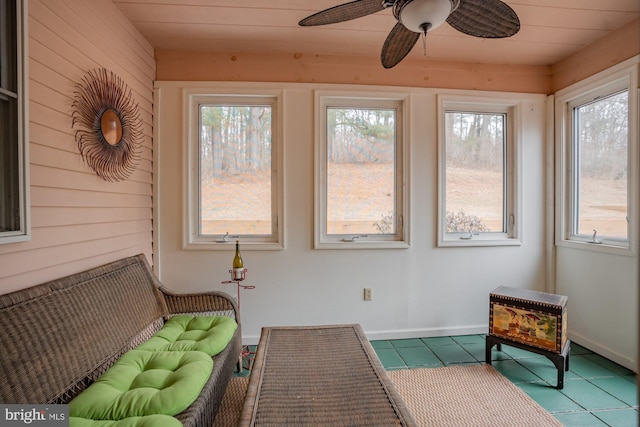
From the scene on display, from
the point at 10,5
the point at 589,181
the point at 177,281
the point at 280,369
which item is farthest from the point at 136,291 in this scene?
the point at 589,181

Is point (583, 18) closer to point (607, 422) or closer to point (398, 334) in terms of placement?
point (607, 422)

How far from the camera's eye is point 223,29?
2.27 meters

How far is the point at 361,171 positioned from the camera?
107 inches

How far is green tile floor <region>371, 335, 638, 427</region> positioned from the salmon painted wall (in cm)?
223

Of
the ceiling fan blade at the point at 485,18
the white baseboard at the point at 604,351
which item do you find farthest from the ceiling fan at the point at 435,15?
the white baseboard at the point at 604,351

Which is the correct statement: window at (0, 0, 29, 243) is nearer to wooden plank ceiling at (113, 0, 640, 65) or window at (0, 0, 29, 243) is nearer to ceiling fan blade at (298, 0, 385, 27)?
wooden plank ceiling at (113, 0, 640, 65)

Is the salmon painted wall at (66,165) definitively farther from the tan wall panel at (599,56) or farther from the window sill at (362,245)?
the tan wall panel at (599,56)

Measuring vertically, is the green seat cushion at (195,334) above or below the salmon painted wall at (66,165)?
below

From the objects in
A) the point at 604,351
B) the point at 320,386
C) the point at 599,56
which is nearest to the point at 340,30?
the point at 599,56

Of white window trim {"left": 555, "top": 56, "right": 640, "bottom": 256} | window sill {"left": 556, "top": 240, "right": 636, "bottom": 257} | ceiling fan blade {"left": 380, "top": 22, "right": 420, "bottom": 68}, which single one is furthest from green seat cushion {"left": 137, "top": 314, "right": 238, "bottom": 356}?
window sill {"left": 556, "top": 240, "right": 636, "bottom": 257}

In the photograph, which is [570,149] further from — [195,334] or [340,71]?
[195,334]

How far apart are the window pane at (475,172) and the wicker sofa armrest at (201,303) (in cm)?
211

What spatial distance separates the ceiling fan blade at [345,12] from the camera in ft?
4.45

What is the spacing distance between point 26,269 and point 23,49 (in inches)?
39.0
